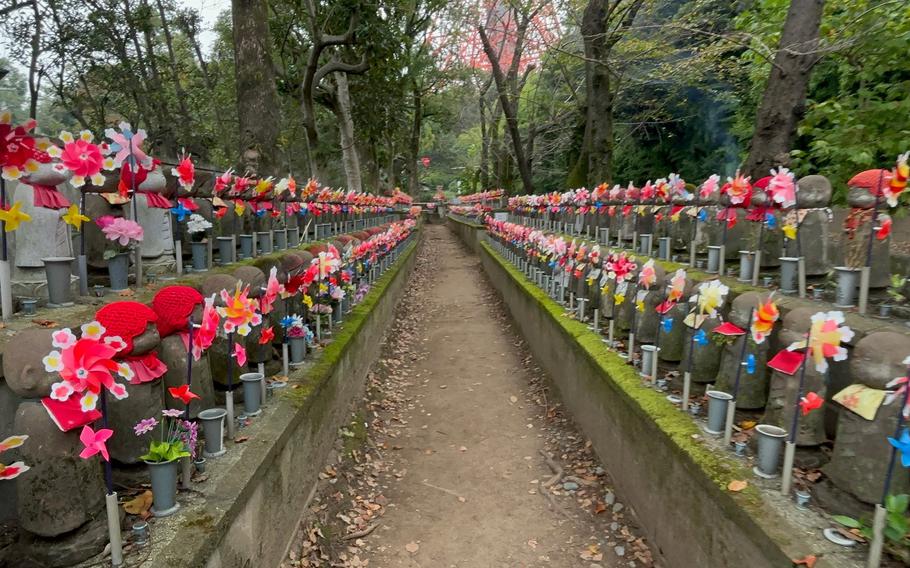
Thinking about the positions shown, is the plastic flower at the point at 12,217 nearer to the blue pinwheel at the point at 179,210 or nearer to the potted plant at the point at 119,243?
the potted plant at the point at 119,243

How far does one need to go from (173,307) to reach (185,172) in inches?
60.7

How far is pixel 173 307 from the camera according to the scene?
241 centimetres

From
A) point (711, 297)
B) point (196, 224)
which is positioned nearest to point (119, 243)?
point (196, 224)

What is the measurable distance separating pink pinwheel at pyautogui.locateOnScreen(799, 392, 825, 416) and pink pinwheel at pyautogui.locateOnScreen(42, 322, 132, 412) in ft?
9.32

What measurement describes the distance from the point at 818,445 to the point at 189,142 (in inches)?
726

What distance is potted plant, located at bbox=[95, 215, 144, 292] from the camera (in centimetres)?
291

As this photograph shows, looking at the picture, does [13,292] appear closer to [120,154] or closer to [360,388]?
[120,154]

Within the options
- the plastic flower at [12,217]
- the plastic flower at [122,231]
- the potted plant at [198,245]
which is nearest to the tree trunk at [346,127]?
the potted plant at [198,245]

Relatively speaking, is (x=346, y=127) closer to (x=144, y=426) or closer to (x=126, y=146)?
(x=126, y=146)

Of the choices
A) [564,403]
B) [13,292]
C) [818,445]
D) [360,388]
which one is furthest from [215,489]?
[564,403]

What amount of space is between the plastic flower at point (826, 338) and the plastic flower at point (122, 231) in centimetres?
356

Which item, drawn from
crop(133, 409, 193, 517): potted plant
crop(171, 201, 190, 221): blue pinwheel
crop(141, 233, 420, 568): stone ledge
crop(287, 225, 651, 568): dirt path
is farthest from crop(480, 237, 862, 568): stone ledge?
crop(171, 201, 190, 221): blue pinwheel

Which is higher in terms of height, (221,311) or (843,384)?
(221,311)

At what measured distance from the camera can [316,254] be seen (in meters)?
5.30
